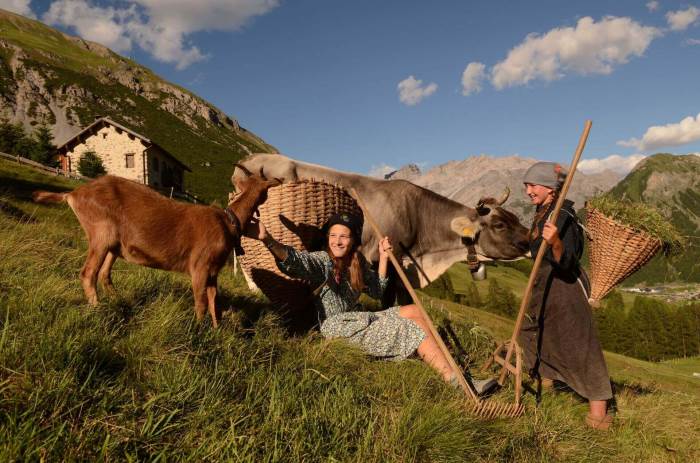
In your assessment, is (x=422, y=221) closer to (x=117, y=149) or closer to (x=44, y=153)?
(x=117, y=149)

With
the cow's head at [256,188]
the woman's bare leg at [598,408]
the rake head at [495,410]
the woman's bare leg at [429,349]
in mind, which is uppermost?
the cow's head at [256,188]

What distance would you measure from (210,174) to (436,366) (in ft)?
328

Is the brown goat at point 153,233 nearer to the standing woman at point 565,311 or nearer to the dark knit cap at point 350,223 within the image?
the dark knit cap at point 350,223

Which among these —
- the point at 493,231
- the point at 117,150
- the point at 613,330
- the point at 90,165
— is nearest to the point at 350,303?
the point at 493,231

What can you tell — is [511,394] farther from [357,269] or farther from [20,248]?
[20,248]

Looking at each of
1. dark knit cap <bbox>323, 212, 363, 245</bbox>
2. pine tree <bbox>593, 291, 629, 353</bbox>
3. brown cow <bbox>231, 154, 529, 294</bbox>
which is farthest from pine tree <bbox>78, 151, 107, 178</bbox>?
pine tree <bbox>593, 291, 629, 353</bbox>

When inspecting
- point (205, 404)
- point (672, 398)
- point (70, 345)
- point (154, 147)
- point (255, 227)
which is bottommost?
point (672, 398)

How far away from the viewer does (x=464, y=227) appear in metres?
8.82

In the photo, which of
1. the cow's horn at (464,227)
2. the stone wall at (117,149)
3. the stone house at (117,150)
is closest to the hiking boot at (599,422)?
the cow's horn at (464,227)

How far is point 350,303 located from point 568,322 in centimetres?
267

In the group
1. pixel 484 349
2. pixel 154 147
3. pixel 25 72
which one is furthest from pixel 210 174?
pixel 484 349

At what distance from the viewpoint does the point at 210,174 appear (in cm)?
9881

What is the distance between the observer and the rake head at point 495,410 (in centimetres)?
420

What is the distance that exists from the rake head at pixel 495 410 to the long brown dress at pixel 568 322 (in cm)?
130
